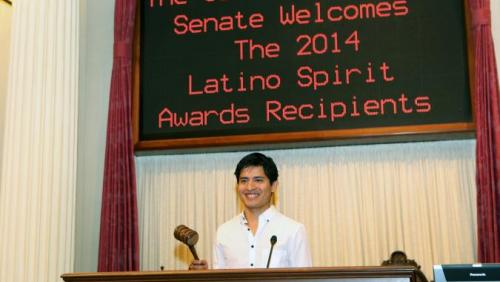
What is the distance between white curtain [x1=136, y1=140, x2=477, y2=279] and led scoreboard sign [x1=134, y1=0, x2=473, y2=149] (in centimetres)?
28

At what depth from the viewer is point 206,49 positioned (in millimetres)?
4820

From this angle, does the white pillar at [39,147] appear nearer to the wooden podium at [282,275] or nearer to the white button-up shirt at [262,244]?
the white button-up shirt at [262,244]

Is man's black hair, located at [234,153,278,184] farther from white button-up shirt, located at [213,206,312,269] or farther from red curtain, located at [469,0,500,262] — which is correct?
red curtain, located at [469,0,500,262]

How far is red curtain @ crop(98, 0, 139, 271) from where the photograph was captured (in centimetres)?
472

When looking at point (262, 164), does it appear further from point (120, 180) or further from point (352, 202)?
point (120, 180)

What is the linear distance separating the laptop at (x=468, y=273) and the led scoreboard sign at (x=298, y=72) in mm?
2028

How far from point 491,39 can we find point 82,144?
2923 millimetres

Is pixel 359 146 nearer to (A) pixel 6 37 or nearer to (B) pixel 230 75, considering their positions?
(B) pixel 230 75

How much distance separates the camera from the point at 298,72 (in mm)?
4633

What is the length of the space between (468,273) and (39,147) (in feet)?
9.35

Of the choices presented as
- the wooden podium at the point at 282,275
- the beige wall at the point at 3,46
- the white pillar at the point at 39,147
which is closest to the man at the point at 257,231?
the wooden podium at the point at 282,275

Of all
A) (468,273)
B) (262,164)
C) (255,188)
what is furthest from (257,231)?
(468,273)

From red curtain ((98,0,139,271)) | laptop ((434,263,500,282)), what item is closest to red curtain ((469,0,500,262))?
laptop ((434,263,500,282))

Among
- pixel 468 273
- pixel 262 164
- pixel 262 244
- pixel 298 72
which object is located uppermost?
pixel 298 72
